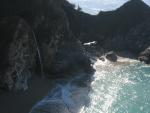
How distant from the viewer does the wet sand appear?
41.0 meters

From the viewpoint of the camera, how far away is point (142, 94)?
5212cm

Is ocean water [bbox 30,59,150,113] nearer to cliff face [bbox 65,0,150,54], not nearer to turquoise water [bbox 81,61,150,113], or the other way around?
turquoise water [bbox 81,61,150,113]

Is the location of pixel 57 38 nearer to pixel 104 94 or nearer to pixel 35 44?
pixel 35 44

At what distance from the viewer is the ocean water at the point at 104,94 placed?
145ft

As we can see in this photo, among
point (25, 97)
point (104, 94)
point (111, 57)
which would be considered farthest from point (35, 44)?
point (111, 57)

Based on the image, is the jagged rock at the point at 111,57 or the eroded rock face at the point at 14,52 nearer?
the eroded rock face at the point at 14,52

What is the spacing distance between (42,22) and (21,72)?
11010 millimetres

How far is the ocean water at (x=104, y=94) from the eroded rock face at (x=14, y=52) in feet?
13.8

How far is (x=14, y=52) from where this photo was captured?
45.4 meters

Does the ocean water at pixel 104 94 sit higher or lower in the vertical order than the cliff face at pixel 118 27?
lower

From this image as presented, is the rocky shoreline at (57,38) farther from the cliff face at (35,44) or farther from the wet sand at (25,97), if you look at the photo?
the wet sand at (25,97)

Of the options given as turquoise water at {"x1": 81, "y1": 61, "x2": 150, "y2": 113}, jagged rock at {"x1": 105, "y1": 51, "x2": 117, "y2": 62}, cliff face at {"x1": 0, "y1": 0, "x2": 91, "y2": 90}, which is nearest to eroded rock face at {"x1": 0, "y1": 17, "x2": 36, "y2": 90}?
cliff face at {"x1": 0, "y1": 0, "x2": 91, "y2": 90}

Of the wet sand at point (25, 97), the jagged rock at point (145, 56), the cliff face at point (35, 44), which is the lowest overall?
the jagged rock at point (145, 56)

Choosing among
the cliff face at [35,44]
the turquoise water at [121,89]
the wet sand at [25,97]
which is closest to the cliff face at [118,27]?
the turquoise water at [121,89]
